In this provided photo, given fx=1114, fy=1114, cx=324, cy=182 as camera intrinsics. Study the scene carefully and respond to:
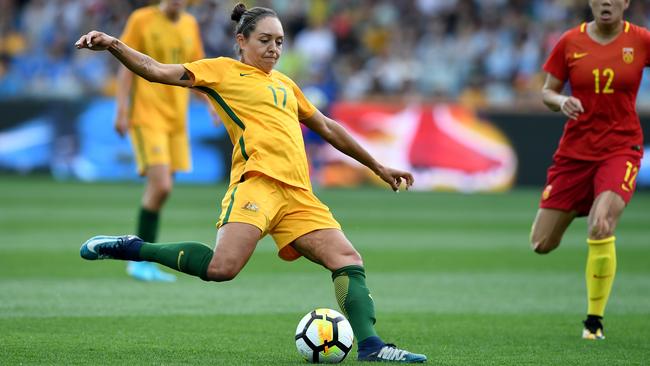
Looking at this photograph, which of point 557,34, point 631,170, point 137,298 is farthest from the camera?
point 557,34

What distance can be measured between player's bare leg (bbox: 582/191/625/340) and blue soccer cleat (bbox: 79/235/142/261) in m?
3.27

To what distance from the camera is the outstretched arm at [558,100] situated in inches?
310

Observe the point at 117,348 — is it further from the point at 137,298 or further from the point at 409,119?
the point at 409,119

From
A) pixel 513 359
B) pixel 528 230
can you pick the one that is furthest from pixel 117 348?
pixel 528 230

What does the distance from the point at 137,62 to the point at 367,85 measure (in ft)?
60.9

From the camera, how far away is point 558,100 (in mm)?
8219

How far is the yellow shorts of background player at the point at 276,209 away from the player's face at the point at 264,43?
0.71 metres

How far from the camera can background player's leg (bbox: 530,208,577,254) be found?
8461 mm

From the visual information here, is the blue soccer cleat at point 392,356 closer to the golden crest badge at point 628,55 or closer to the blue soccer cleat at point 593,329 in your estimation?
the blue soccer cleat at point 593,329

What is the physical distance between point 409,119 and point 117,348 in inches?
606

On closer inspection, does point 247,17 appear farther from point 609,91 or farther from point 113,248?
point 609,91

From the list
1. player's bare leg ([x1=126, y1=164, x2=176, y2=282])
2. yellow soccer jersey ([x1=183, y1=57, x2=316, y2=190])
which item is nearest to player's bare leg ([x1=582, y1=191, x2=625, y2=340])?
yellow soccer jersey ([x1=183, y1=57, x2=316, y2=190])

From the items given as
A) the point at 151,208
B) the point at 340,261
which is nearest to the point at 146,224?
the point at 151,208

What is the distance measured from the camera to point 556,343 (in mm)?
7566
